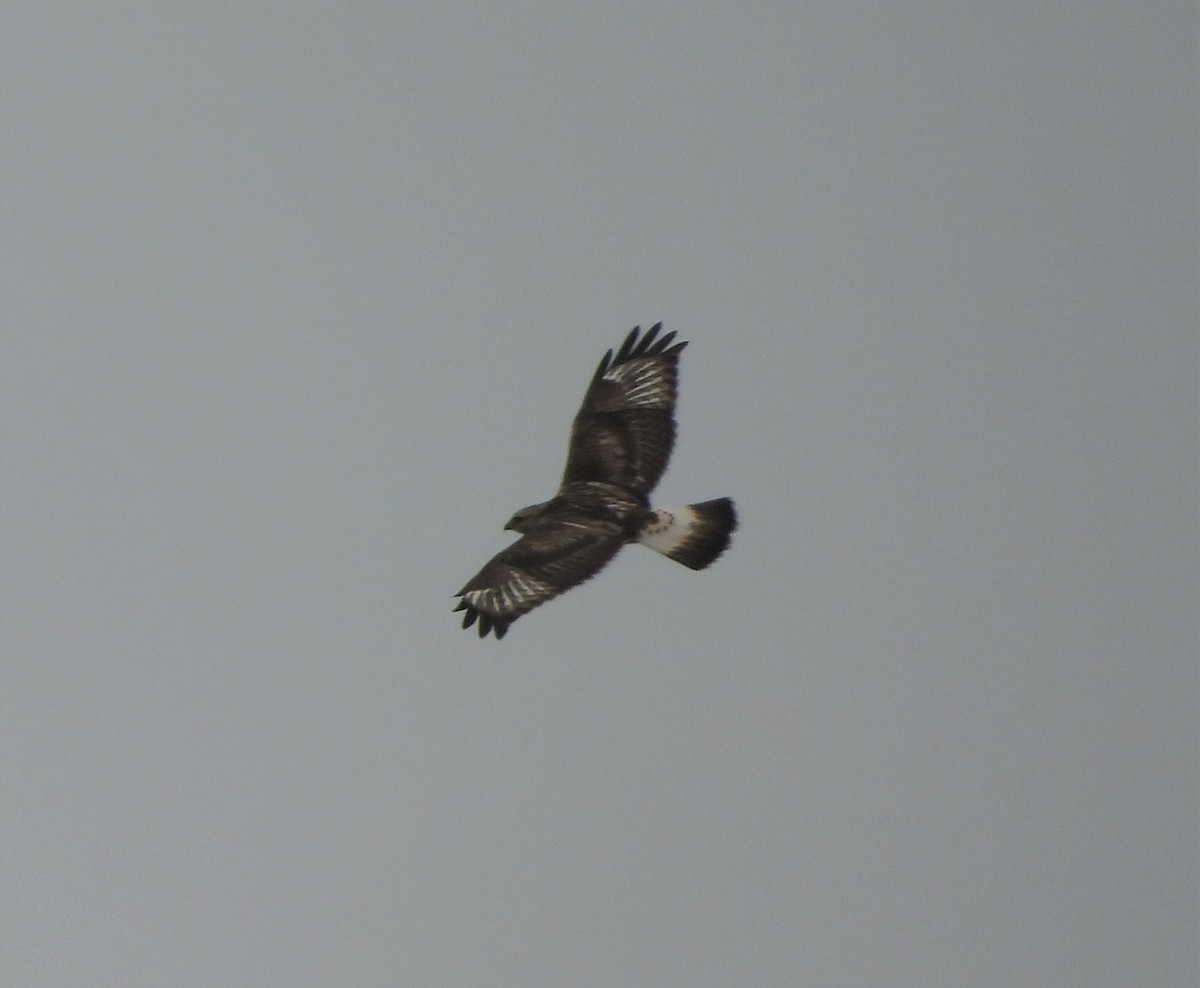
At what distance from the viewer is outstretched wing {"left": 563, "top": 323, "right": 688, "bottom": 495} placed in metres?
20.0

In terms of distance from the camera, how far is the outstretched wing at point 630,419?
20047mm

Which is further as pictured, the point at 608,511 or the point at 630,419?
the point at 630,419

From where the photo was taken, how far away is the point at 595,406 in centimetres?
2036

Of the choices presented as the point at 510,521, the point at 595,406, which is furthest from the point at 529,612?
the point at 595,406

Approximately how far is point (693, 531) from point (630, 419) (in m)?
1.36

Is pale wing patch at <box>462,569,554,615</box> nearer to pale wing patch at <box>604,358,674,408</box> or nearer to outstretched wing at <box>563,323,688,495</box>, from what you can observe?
outstretched wing at <box>563,323,688,495</box>

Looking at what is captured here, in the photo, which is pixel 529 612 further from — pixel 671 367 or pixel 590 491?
pixel 671 367

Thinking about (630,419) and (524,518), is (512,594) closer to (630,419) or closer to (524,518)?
(524,518)

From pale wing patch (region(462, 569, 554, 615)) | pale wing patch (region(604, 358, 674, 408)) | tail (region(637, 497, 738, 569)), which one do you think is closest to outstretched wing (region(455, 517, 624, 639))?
pale wing patch (region(462, 569, 554, 615))

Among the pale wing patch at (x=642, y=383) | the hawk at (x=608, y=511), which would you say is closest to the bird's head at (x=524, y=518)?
the hawk at (x=608, y=511)

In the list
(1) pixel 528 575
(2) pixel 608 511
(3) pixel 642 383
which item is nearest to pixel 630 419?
(3) pixel 642 383

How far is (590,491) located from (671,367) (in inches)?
58.3

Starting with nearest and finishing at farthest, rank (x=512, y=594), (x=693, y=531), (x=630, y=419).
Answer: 1. (x=512, y=594)
2. (x=693, y=531)
3. (x=630, y=419)

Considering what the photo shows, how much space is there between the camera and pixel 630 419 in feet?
66.6
